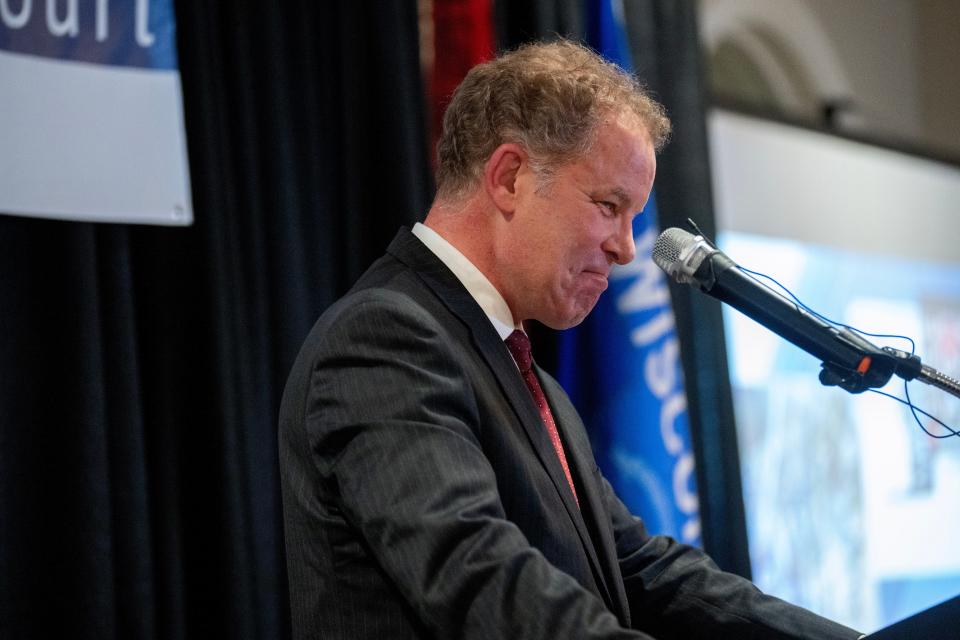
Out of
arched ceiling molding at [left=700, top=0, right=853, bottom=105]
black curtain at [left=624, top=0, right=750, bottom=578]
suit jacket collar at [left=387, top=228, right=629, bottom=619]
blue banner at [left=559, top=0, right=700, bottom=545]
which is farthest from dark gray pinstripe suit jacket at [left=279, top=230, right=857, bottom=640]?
arched ceiling molding at [left=700, top=0, right=853, bottom=105]

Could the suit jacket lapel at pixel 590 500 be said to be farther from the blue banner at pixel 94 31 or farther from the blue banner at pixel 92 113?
the blue banner at pixel 94 31

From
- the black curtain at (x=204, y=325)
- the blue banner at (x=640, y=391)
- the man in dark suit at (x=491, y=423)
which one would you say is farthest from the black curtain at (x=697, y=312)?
the man in dark suit at (x=491, y=423)

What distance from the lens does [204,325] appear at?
2.45 metres

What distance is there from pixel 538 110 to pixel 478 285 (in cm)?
28

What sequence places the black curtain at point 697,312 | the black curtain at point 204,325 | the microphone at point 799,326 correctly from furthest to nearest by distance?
the black curtain at point 697,312, the black curtain at point 204,325, the microphone at point 799,326

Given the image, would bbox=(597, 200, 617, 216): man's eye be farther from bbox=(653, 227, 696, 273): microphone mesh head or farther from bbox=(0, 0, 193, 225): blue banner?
bbox=(0, 0, 193, 225): blue banner

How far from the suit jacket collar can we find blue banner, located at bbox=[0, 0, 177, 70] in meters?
0.97

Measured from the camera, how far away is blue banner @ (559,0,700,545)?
124 inches

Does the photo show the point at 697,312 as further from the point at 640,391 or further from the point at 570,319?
the point at 570,319

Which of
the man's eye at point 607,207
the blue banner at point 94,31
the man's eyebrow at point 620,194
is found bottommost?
the man's eye at point 607,207

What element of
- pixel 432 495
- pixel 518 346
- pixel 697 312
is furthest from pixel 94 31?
pixel 697 312

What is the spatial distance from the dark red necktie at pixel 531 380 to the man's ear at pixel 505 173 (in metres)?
0.20

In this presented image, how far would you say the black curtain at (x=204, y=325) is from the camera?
2.22 metres

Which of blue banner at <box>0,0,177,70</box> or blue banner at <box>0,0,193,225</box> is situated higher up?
blue banner at <box>0,0,177,70</box>
